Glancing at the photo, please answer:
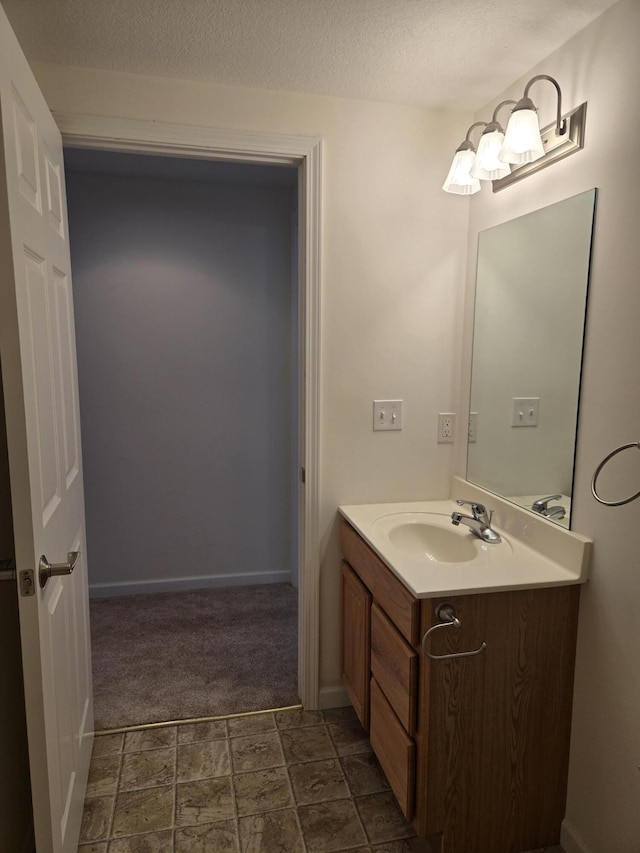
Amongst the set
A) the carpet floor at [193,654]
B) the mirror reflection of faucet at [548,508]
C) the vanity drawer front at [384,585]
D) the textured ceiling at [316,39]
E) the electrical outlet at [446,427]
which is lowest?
the carpet floor at [193,654]

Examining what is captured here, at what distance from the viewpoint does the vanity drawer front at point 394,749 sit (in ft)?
5.01

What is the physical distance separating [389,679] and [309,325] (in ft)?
4.02

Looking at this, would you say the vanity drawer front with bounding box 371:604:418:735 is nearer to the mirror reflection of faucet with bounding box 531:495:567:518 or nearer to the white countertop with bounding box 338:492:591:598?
the white countertop with bounding box 338:492:591:598

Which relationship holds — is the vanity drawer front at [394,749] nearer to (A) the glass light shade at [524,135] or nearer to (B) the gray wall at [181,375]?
(A) the glass light shade at [524,135]

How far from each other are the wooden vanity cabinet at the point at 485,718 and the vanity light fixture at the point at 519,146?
4.01 feet

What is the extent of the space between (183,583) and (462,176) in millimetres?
2680

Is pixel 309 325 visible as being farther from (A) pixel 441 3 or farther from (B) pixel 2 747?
(B) pixel 2 747

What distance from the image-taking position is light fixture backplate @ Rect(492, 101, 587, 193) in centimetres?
152

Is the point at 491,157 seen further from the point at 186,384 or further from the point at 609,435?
the point at 186,384

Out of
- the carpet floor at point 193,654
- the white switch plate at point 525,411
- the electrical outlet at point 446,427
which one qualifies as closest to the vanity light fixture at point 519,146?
the white switch plate at point 525,411

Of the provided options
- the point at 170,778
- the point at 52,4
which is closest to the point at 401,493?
the point at 170,778

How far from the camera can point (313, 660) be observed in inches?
88.0

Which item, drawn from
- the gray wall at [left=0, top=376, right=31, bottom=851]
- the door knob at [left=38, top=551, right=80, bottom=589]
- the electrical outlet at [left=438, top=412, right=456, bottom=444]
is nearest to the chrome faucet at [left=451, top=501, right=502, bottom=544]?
the electrical outlet at [left=438, top=412, right=456, bottom=444]

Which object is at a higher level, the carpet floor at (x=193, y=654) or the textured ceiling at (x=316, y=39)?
the textured ceiling at (x=316, y=39)
